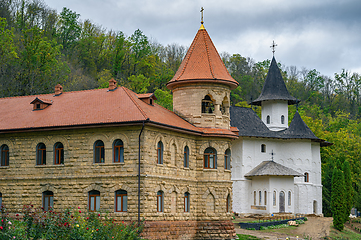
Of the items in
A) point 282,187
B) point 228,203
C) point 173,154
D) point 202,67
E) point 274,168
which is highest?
point 202,67

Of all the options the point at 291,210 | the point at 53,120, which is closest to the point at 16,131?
the point at 53,120

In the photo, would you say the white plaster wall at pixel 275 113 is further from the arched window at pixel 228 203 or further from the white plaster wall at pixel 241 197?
the arched window at pixel 228 203

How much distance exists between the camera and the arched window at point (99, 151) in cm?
3028

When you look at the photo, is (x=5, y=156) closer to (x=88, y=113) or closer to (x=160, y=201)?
(x=88, y=113)

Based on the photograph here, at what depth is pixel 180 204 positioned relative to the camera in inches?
1283

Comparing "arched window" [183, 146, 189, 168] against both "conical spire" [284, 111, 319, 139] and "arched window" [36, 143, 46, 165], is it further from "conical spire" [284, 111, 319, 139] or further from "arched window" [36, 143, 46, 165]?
"conical spire" [284, 111, 319, 139]

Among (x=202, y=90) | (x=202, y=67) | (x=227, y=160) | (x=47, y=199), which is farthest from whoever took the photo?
(x=202, y=67)

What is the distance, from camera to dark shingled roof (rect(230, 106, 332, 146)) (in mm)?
53134

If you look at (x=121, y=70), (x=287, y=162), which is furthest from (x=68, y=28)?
(x=287, y=162)

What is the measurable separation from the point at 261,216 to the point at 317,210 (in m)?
8.77

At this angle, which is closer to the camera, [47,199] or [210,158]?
[47,199]

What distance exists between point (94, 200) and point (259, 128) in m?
27.9

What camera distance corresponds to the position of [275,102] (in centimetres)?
5928

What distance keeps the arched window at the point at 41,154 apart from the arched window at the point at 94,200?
13.0 feet
